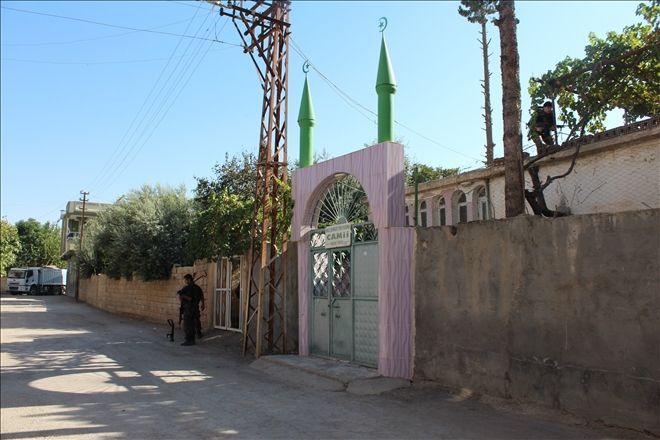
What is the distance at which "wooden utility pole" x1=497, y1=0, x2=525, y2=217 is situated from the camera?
7.91 meters

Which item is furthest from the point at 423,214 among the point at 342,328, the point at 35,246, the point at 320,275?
the point at 35,246

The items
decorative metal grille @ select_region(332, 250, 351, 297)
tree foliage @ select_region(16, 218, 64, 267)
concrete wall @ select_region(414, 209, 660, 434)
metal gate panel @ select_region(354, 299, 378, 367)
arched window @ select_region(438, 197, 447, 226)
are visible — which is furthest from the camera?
tree foliage @ select_region(16, 218, 64, 267)

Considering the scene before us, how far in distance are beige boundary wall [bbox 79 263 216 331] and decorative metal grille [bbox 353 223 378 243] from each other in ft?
26.5

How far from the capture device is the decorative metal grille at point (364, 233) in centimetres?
934

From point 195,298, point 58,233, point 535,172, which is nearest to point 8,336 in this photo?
point 195,298

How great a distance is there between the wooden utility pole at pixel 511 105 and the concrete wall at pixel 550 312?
0.96 meters

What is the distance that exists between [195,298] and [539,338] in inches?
401

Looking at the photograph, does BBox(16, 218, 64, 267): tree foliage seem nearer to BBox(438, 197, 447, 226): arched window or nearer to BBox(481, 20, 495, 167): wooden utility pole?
BBox(481, 20, 495, 167): wooden utility pole

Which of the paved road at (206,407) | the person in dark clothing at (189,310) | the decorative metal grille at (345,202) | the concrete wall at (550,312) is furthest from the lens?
the person in dark clothing at (189,310)

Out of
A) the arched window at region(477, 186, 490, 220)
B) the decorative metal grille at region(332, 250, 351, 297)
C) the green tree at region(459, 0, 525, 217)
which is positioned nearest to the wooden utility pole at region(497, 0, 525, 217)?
the green tree at region(459, 0, 525, 217)

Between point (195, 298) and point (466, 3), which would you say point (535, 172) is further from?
point (195, 298)

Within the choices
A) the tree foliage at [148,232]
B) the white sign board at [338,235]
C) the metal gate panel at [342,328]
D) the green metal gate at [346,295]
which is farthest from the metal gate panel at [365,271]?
the tree foliage at [148,232]

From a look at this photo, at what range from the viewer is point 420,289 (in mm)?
8344

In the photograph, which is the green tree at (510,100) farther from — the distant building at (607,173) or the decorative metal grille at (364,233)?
the decorative metal grille at (364,233)
